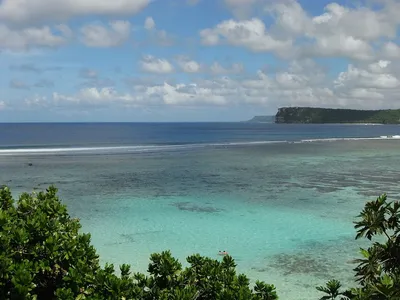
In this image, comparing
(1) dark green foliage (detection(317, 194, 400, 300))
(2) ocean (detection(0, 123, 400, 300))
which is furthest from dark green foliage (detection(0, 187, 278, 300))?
(2) ocean (detection(0, 123, 400, 300))

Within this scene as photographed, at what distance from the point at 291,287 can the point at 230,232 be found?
6622 millimetres

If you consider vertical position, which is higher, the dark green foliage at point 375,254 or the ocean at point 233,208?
the dark green foliage at point 375,254

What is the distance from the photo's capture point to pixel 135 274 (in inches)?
310

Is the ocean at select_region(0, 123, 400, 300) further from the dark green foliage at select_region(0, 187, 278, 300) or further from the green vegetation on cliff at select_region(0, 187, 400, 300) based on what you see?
the dark green foliage at select_region(0, 187, 278, 300)

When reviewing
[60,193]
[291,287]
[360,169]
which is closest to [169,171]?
[60,193]

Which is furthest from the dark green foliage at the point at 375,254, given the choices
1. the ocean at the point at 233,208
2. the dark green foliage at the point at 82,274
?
the ocean at the point at 233,208

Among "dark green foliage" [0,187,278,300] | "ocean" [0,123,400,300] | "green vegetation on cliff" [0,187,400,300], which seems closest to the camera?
"green vegetation on cliff" [0,187,400,300]

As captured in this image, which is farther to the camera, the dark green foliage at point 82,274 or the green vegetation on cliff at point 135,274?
the dark green foliage at point 82,274

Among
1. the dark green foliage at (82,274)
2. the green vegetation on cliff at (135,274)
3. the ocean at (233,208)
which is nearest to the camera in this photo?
the green vegetation on cliff at (135,274)

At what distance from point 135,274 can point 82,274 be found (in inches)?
40.1

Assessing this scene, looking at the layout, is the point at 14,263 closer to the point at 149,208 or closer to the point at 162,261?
the point at 162,261

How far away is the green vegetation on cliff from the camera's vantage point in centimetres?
689

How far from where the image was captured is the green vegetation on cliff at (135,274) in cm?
689

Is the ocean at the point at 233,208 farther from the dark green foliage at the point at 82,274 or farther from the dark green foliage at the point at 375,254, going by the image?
the dark green foliage at the point at 82,274
